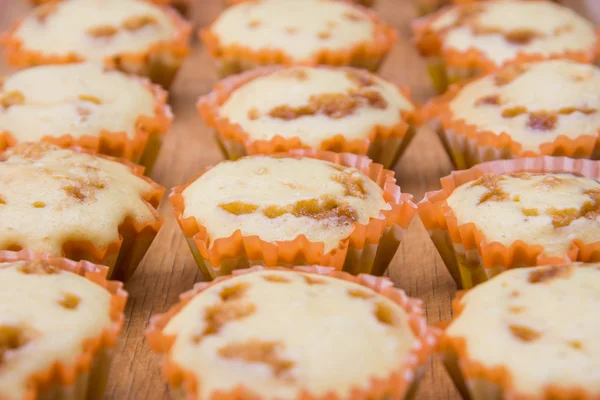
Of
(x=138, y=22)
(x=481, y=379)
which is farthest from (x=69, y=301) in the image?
(x=138, y=22)

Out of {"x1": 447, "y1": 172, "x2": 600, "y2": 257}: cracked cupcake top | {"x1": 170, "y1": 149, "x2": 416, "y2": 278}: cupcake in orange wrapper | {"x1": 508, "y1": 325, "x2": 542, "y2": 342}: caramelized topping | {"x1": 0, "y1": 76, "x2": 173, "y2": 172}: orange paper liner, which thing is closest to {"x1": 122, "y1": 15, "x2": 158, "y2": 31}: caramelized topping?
{"x1": 0, "y1": 76, "x2": 173, "y2": 172}: orange paper liner

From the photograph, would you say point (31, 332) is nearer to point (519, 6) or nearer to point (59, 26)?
point (59, 26)

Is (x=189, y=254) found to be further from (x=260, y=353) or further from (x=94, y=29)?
(x=94, y=29)

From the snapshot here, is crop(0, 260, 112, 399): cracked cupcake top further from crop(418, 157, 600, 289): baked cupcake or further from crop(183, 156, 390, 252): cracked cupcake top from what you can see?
crop(418, 157, 600, 289): baked cupcake

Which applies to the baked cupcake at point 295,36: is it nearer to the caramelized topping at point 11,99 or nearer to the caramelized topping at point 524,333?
the caramelized topping at point 11,99

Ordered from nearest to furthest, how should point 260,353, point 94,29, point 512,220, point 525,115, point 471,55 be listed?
point 260,353, point 512,220, point 525,115, point 471,55, point 94,29

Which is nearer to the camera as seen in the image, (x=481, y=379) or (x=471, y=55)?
(x=481, y=379)
